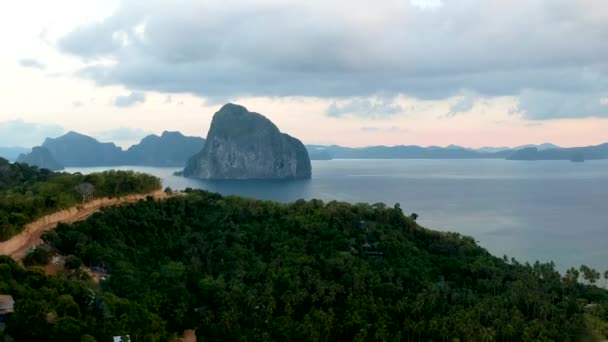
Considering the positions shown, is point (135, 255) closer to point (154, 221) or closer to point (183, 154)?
point (154, 221)

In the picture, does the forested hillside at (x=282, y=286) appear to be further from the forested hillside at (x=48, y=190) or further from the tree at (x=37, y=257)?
the forested hillside at (x=48, y=190)

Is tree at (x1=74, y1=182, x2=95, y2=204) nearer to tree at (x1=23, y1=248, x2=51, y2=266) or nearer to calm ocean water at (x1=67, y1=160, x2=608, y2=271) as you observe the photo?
tree at (x1=23, y1=248, x2=51, y2=266)

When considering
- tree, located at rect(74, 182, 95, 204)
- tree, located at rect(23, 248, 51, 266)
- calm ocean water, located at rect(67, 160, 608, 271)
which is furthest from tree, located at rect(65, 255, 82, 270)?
calm ocean water, located at rect(67, 160, 608, 271)

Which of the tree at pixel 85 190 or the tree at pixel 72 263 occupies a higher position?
the tree at pixel 85 190

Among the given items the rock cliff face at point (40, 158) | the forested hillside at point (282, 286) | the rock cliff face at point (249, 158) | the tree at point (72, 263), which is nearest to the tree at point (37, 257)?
the tree at point (72, 263)

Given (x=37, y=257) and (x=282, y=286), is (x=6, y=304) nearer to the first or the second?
(x=37, y=257)

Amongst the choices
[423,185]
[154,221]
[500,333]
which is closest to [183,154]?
[423,185]
